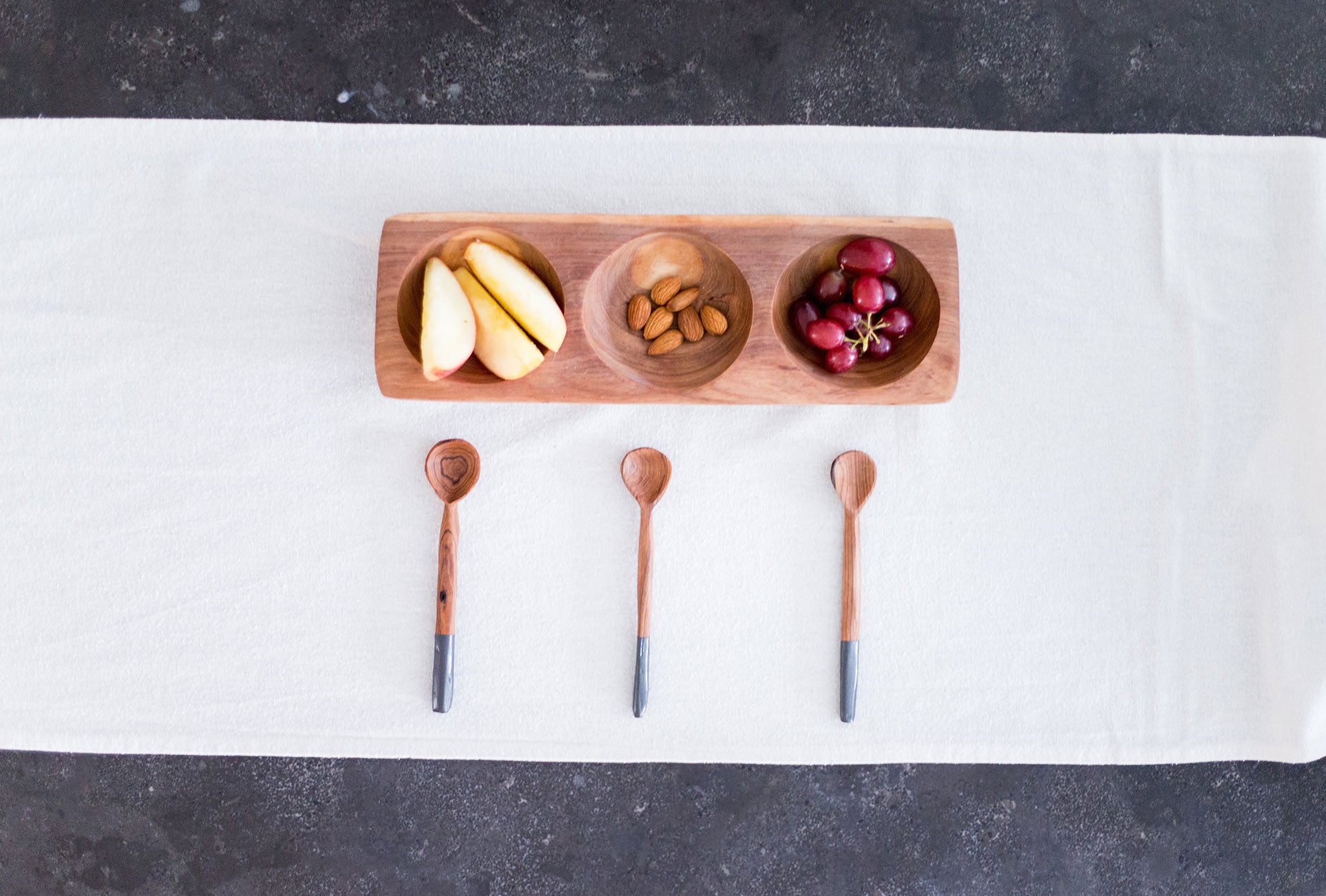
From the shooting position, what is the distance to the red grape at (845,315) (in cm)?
74

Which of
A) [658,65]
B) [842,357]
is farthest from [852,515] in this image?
[658,65]

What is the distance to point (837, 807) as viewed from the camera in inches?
34.6

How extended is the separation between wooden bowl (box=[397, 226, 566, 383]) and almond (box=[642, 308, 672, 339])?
9cm

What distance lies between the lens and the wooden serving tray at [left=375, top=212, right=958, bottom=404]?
723mm

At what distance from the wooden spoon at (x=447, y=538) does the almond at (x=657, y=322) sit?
229 mm

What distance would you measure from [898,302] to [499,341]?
393mm

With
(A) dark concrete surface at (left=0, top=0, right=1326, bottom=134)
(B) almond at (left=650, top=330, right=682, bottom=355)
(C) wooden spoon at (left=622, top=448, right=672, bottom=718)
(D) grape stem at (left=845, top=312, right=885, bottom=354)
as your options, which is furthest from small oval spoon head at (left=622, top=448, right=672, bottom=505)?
(A) dark concrete surface at (left=0, top=0, right=1326, bottom=134)

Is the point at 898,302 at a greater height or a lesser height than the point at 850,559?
greater

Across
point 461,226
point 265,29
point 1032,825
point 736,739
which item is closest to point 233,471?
point 461,226

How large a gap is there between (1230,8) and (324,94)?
1035 millimetres

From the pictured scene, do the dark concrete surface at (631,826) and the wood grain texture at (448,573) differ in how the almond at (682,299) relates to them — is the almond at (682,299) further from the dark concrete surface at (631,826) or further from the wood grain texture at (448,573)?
the dark concrete surface at (631,826)

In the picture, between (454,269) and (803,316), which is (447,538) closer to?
(454,269)

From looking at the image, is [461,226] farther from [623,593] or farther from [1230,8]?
[1230,8]

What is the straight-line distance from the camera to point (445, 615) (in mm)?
803
